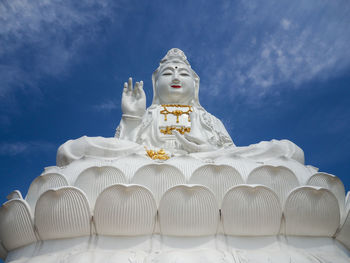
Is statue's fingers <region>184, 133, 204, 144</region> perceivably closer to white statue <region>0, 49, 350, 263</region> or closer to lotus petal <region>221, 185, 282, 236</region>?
white statue <region>0, 49, 350, 263</region>

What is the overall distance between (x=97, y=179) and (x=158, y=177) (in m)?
0.63

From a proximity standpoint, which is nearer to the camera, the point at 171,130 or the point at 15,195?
the point at 15,195

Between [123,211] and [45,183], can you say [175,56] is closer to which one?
[45,183]

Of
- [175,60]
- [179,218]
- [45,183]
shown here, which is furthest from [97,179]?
[175,60]

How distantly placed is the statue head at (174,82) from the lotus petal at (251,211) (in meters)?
4.06

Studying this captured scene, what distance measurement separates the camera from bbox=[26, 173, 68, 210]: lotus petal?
3.59 meters

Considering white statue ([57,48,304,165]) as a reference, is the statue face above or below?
above

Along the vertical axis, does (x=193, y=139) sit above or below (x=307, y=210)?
above

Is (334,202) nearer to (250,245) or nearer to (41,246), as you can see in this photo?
(250,245)

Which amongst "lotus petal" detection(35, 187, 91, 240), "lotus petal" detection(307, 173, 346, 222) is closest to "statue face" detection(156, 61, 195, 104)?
"lotus petal" detection(307, 173, 346, 222)

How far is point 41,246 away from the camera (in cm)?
320

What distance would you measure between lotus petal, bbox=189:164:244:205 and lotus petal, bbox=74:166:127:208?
2.52ft

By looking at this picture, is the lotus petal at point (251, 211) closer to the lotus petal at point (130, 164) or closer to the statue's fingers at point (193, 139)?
the lotus petal at point (130, 164)

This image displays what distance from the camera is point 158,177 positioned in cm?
347
